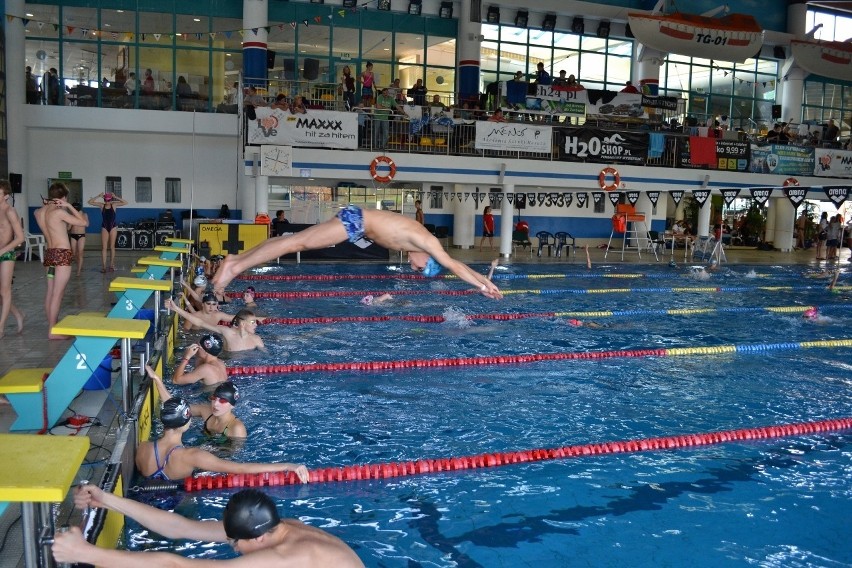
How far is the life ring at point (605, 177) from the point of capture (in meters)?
20.2

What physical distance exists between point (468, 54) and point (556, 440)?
1881 centimetres

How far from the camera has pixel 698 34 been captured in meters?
21.5

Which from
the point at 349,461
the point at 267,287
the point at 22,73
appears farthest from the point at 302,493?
the point at 22,73

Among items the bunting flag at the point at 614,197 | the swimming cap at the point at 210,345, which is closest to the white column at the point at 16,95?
the swimming cap at the point at 210,345

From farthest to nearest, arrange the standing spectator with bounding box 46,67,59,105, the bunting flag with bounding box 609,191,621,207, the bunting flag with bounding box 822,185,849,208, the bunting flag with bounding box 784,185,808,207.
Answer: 1. the bunting flag with bounding box 609,191,621,207
2. the standing spectator with bounding box 46,67,59,105
3. the bunting flag with bounding box 784,185,808,207
4. the bunting flag with bounding box 822,185,849,208

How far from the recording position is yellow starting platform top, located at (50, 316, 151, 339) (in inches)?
175

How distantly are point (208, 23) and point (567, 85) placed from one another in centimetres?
1039

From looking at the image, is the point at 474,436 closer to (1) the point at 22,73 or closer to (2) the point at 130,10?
(1) the point at 22,73

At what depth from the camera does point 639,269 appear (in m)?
18.5

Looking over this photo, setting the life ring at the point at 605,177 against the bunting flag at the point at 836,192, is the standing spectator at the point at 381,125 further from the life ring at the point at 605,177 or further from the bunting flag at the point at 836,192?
the bunting flag at the point at 836,192

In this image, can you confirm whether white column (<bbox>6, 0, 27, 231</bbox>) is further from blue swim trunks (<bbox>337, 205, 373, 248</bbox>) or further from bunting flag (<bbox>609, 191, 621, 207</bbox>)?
blue swim trunks (<bbox>337, 205, 373, 248</bbox>)

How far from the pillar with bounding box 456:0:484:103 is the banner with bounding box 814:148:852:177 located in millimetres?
10888

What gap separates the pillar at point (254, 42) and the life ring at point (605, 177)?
9316 millimetres

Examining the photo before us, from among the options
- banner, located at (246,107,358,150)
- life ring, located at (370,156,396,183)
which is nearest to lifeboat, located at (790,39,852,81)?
life ring, located at (370,156,396,183)
